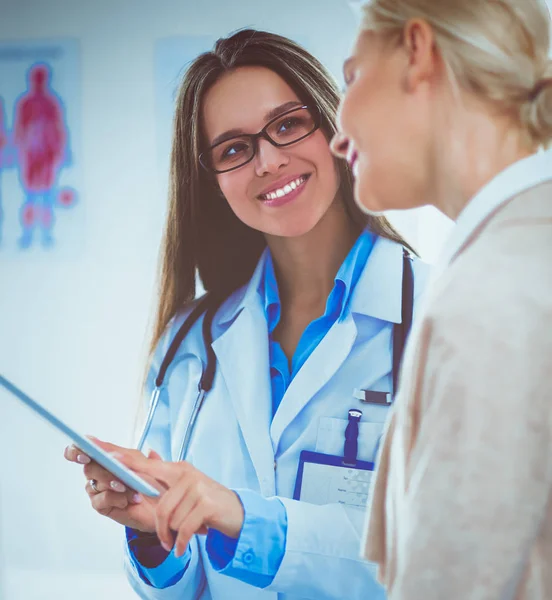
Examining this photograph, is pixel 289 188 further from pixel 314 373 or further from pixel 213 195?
pixel 314 373

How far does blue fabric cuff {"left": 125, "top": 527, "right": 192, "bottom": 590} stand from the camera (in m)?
0.96

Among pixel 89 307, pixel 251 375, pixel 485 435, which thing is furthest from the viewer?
pixel 89 307

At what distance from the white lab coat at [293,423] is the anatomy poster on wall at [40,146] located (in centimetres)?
34

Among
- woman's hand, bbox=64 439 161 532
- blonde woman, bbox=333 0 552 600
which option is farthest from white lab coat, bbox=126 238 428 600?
blonde woman, bbox=333 0 552 600

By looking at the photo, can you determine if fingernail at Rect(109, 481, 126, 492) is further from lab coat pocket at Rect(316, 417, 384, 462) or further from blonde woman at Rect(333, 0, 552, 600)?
blonde woman at Rect(333, 0, 552, 600)

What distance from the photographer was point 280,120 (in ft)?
3.09

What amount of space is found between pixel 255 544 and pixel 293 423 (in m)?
0.17

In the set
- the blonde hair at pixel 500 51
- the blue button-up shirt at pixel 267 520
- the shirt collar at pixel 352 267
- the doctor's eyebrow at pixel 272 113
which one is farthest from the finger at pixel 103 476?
the blonde hair at pixel 500 51

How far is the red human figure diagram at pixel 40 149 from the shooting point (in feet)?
3.79

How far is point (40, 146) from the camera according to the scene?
45.8 inches

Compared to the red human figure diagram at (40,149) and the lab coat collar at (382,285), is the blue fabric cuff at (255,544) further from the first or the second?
the red human figure diagram at (40,149)

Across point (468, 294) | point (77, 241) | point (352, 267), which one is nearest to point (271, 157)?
point (352, 267)

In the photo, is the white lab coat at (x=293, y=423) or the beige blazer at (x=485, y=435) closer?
the beige blazer at (x=485, y=435)

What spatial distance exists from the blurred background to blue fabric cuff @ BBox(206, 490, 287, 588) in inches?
11.7
